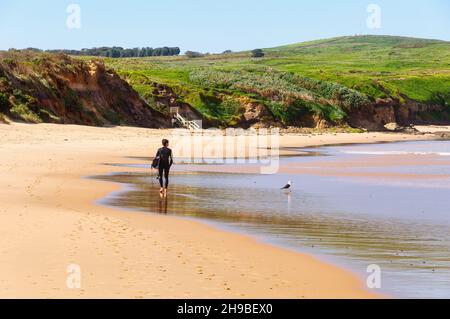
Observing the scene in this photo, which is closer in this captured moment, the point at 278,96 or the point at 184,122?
the point at 184,122

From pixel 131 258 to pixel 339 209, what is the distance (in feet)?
26.4

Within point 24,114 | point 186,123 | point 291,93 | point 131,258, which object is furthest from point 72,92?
point 131,258

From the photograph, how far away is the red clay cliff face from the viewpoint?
46.7 m

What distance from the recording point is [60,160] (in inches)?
1118

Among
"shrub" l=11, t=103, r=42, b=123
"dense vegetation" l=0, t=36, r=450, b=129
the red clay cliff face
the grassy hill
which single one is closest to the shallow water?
"shrub" l=11, t=103, r=42, b=123

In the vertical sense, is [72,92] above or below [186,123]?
above

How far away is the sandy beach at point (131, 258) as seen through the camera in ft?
30.5

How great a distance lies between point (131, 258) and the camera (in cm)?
1098

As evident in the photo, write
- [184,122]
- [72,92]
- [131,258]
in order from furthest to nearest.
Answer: [184,122]
[72,92]
[131,258]

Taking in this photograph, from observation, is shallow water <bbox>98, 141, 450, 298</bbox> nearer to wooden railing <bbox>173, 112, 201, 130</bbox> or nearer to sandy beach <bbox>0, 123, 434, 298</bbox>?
sandy beach <bbox>0, 123, 434, 298</bbox>

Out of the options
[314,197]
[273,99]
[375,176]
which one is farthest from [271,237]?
[273,99]

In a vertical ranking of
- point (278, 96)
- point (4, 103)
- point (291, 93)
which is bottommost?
point (4, 103)

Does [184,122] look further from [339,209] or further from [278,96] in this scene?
[339,209]
